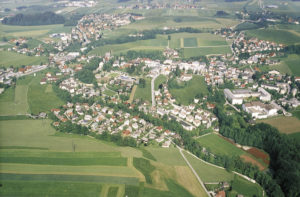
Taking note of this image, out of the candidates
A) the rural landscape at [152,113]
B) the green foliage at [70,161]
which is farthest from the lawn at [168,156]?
the green foliage at [70,161]

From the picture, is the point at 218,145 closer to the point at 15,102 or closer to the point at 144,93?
the point at 144,93

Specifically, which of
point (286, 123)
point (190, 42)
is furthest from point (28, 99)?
point (190, 42)

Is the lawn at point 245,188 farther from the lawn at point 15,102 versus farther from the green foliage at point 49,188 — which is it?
the lawn at point 15,102

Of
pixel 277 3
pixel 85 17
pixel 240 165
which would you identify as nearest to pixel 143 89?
pixel 240 165

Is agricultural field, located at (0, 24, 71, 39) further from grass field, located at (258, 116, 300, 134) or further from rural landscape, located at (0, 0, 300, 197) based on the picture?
grass field, located at (258, 116, 300, 134)

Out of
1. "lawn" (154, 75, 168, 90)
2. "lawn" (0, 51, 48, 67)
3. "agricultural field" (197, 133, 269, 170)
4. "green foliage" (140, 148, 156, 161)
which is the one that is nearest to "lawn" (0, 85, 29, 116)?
"lawn" (0, 51, 48, 67)

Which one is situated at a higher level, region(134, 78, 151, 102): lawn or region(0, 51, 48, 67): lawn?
region(0, 51, 48, 67): lawn
